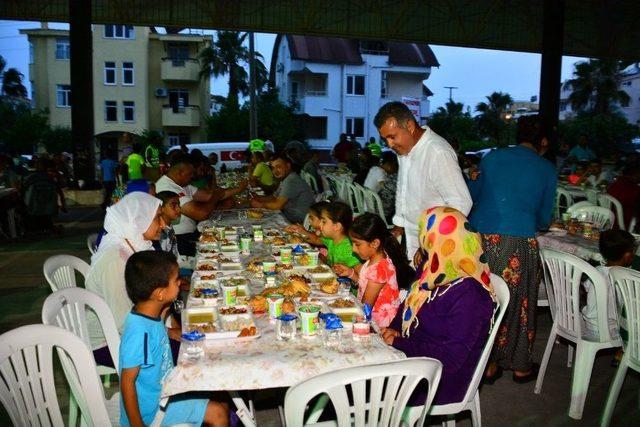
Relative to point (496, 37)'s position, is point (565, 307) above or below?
below

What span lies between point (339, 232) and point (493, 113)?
62.5 metres

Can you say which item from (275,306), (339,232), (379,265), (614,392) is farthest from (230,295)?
(614,392)

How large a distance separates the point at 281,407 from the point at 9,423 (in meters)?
1.82

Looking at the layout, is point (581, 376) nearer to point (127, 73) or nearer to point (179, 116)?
point (179, 116)

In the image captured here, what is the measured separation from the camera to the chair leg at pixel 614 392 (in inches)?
134

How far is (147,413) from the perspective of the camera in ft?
8.68

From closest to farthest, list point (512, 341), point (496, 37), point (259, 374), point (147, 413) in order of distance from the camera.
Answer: point (259, 374) < point (147, 413) < point (512, 341) < point (496, 37)

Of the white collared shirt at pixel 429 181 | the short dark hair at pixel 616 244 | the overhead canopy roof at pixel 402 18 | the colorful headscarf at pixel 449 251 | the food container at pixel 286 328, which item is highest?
the overhead canopy roof at pixel 402 18

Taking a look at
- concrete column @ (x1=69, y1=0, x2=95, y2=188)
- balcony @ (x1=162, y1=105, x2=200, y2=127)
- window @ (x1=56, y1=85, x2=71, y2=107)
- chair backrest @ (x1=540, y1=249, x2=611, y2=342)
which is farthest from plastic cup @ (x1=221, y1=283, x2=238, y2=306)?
window @ (x1=56, y1=85, x2=71, y2=107)

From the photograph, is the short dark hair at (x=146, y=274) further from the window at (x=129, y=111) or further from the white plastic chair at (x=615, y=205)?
the window at (x=129, y=111)

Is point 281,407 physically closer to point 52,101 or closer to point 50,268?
point 50,268

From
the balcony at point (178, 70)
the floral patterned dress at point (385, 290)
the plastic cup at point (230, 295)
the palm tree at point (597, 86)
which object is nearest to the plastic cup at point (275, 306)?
the plastic cup at point (230, 295)

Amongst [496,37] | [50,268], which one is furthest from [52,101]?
[50,268]

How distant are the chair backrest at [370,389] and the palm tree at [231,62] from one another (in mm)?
37204
